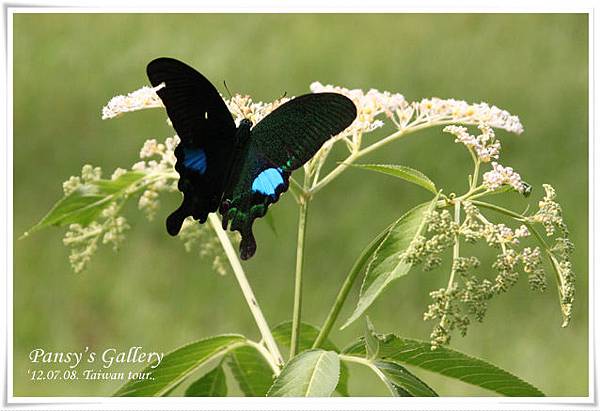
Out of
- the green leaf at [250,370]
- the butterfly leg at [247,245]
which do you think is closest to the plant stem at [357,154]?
the butterfly leg at [247,245]

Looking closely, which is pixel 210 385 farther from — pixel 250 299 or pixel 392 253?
pixel 392 253

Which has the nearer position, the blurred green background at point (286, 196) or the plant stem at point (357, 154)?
the plant stem at point (357, 154)

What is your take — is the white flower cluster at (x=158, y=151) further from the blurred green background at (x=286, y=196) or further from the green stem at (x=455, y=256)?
the blurred green background at (x=286, y=196)

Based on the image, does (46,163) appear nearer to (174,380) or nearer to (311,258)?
(311,258)

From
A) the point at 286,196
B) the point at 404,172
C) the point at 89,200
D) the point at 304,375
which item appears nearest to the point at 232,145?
the point at 89,200

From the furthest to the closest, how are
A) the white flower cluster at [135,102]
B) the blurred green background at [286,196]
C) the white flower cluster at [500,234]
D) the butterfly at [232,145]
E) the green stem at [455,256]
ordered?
the blurred green background at [286,196] → the white flower cluster at [135,102] → the butterfly at [232,145] → the white flower cluster at [500,234] → the green stem at [455,256]
